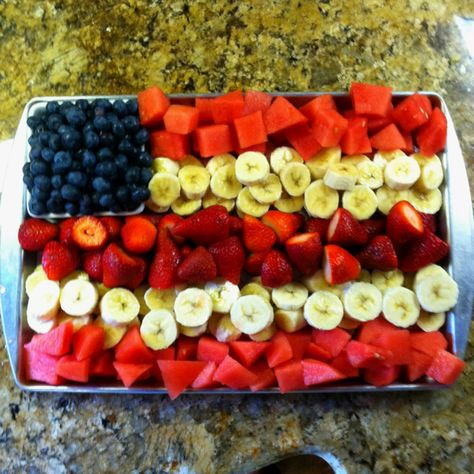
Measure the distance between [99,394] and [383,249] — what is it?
0.88 metres

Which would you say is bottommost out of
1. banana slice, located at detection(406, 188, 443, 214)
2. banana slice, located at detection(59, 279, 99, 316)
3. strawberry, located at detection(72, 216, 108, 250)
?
banana slice, located at detection(59, 279, 99, 316)

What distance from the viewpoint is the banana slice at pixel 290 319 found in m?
1.54

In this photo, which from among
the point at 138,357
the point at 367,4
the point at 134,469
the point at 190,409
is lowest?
the point at 134,469

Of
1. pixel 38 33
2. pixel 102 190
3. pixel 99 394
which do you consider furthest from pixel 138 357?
pixel 38 33

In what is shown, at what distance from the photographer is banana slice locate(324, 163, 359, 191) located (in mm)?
1526

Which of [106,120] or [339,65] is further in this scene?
[339,65]

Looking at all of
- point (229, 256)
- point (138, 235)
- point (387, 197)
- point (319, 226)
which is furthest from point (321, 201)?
point (138, 235)

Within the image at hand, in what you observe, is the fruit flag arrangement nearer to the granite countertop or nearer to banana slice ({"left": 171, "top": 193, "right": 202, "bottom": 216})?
banana slice ({"left": 171, "top": 193, "right": 202, "bottom": 216})

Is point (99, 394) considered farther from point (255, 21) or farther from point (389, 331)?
point (255, 21)

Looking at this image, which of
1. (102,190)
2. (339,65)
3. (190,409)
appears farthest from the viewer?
(339,65)

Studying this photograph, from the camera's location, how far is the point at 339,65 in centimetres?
181

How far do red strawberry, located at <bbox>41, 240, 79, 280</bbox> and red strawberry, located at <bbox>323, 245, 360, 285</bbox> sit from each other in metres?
0.69

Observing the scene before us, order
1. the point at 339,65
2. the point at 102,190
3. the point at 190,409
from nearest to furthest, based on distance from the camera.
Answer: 1. the point at 102,190
2. the point at 190,409
3. the point at 339,65

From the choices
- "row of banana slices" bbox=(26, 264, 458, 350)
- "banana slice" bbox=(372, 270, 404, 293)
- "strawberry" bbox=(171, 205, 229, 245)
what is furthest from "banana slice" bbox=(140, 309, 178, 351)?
"banana slice" bbox=(372, 270, 404, 293)
